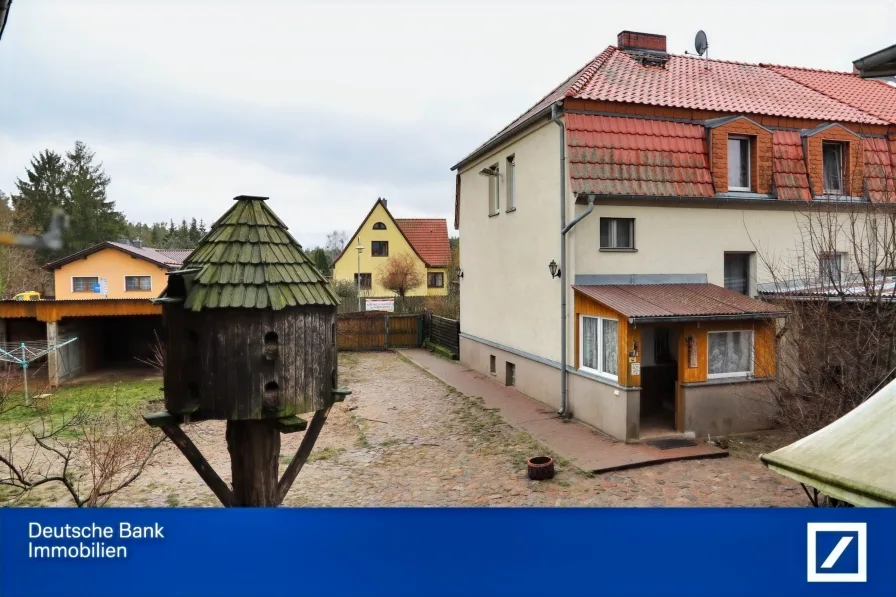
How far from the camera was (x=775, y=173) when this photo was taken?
38.3 ft

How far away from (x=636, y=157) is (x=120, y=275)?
15.1 metres

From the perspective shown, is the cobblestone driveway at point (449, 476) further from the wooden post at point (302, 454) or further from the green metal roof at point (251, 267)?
the green metal roof at point (251, 267)

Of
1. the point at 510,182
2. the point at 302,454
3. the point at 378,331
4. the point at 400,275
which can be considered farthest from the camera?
the point at 400,275

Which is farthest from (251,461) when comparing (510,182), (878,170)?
(878,170)

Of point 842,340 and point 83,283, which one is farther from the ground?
point 83,283

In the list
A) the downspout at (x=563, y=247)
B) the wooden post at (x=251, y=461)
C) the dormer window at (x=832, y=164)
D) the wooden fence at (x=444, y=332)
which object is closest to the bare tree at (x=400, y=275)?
the wooden fence at (x=444, y=332)

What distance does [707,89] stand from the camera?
12578mm

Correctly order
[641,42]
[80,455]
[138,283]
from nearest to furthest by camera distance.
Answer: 1. [80,455]
2. [641,42]
3. [138,283]

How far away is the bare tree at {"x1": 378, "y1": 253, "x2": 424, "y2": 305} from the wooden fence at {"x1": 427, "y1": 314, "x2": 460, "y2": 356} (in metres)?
6.45

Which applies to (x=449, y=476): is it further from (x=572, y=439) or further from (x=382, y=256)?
(x=382, y=256)

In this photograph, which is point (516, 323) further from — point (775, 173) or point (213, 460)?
point (213, 460)

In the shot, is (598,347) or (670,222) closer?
(598,347)
